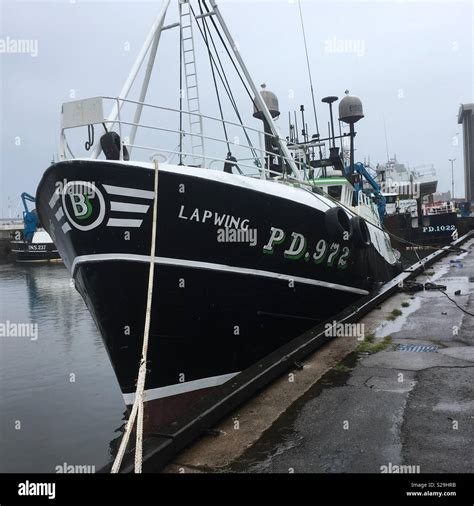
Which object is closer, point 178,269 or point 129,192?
point 129,192

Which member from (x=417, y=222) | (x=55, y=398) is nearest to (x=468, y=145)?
(x=417, y=222)

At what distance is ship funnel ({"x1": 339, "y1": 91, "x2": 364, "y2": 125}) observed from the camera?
13.4 meters

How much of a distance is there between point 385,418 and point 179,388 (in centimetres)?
245

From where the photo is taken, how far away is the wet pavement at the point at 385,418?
12.0 ft

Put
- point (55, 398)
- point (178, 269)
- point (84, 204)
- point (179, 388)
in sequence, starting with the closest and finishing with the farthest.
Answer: point (84, 204) → point (178, 269) → point (179, 388) → point (55, 398)

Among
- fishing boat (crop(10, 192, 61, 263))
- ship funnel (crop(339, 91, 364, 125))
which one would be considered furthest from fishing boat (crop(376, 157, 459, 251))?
fishing boat (crop(10, 192, 61, 263))

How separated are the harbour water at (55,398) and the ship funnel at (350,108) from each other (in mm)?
8712

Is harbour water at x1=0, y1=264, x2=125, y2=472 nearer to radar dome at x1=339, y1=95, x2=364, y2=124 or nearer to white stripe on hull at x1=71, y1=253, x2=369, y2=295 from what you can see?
white stripe on hull at x1=71, y1=253, x2=369, y2=295

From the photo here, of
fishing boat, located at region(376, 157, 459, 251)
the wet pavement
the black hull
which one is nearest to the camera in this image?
the wet pavement

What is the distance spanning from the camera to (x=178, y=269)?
564cm

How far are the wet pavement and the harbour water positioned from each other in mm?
3096

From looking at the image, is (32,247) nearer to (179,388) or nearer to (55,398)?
(55,398)

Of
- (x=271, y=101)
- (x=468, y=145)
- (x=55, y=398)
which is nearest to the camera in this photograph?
(x=55, y=398)
